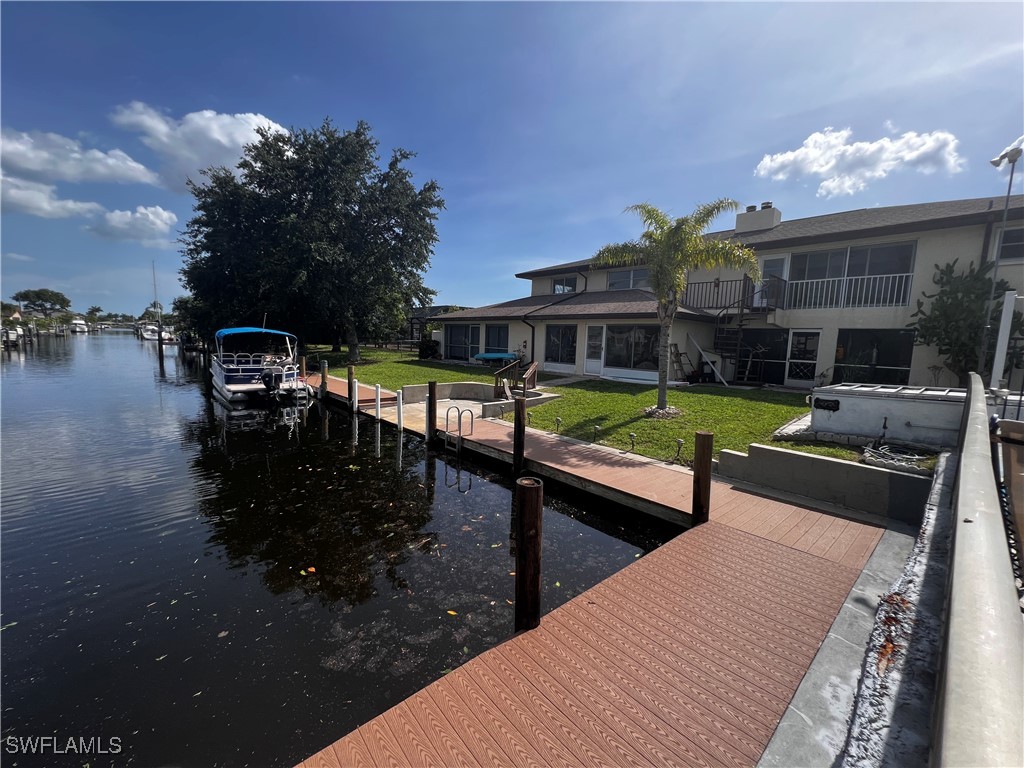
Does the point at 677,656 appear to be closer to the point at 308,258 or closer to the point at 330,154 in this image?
the point at 308,258

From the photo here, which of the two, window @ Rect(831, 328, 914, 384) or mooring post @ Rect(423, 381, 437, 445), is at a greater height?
window @ Rect(831, 328, 914, 384)

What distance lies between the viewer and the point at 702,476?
566 cm

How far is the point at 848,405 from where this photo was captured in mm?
7633

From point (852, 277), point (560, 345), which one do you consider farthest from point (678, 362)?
point (852, 277)

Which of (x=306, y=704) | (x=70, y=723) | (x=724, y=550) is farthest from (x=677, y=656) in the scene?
(x=70, y=723)

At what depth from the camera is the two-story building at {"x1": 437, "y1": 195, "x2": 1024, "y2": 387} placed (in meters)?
13.3

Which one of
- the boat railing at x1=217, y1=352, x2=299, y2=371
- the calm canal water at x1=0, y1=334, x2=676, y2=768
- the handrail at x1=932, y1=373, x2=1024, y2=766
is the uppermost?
the handrail at x1=932, y1=373, x2=1024, y2=766

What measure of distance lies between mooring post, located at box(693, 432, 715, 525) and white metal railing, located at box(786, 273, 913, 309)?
13319 millimetres

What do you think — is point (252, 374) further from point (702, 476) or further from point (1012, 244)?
point (1012, 244)

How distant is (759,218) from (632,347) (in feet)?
28.1

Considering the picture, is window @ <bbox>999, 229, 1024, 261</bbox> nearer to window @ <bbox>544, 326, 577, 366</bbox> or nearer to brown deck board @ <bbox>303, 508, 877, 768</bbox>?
window @ <bbox>544, 326, 577, 366</bbox>

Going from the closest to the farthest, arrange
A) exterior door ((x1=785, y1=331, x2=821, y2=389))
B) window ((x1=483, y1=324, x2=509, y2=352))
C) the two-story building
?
1. the two-story building
2. exterior door ((x1=785, y1=331, x2=821, y2=389))
3. window ((x1=483, y1=324, x2=509, y2=352))

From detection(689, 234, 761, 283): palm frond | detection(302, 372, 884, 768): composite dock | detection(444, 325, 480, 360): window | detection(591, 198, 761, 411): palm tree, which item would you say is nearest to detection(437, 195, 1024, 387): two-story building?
detection(591, 198, 761, 411): palm tree

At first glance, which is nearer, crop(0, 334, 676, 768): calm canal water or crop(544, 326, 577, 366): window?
crop(0, 334, 676, 768): calm canal water
